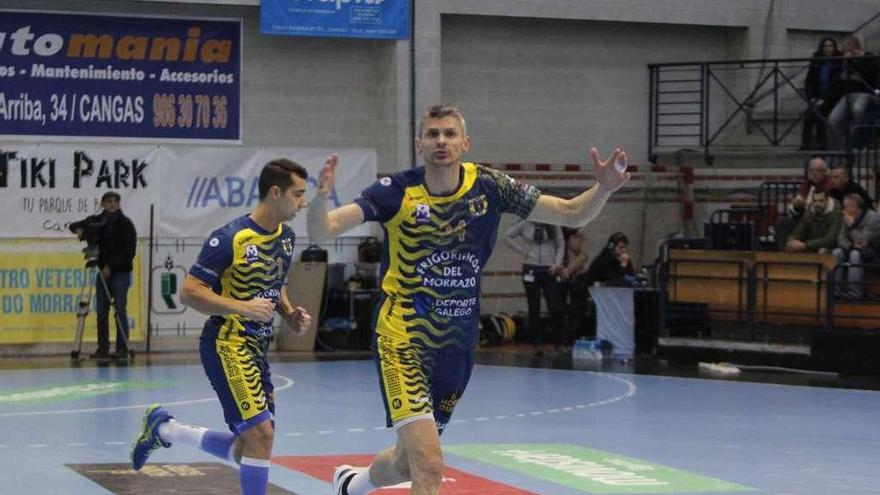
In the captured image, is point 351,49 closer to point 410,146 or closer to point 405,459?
point 410,146

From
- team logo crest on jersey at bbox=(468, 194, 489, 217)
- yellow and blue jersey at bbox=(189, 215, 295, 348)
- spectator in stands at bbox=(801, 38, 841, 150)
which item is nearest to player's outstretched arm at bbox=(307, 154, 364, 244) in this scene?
team logo crest on jersey at bbox=(468, 194, 489, 217)

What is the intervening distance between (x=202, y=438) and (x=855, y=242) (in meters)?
11.9

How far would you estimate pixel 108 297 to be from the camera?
2167 centimetres

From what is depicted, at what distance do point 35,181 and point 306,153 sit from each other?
3.86m

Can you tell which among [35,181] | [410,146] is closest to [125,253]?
[35,181]

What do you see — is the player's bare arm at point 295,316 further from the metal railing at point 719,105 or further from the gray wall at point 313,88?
the metal railing at point 719,105

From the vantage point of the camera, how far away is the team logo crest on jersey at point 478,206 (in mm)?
8312

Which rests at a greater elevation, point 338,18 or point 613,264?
point 338,18

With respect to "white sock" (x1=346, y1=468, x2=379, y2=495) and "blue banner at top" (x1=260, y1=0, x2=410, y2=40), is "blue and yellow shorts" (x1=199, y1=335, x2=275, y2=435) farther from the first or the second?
"blue banner at top" (x1=260, y1=0, x2=410, y2=40)

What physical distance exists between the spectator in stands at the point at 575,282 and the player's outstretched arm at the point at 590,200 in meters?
14.2

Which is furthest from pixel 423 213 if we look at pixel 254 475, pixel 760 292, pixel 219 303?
pixel 760 292

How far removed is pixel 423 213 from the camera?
324 inches

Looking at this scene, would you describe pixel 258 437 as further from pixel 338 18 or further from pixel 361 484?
pixel 338 18

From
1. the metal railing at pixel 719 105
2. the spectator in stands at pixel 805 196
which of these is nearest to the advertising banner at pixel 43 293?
the spectator in stands at pixel 805 196
